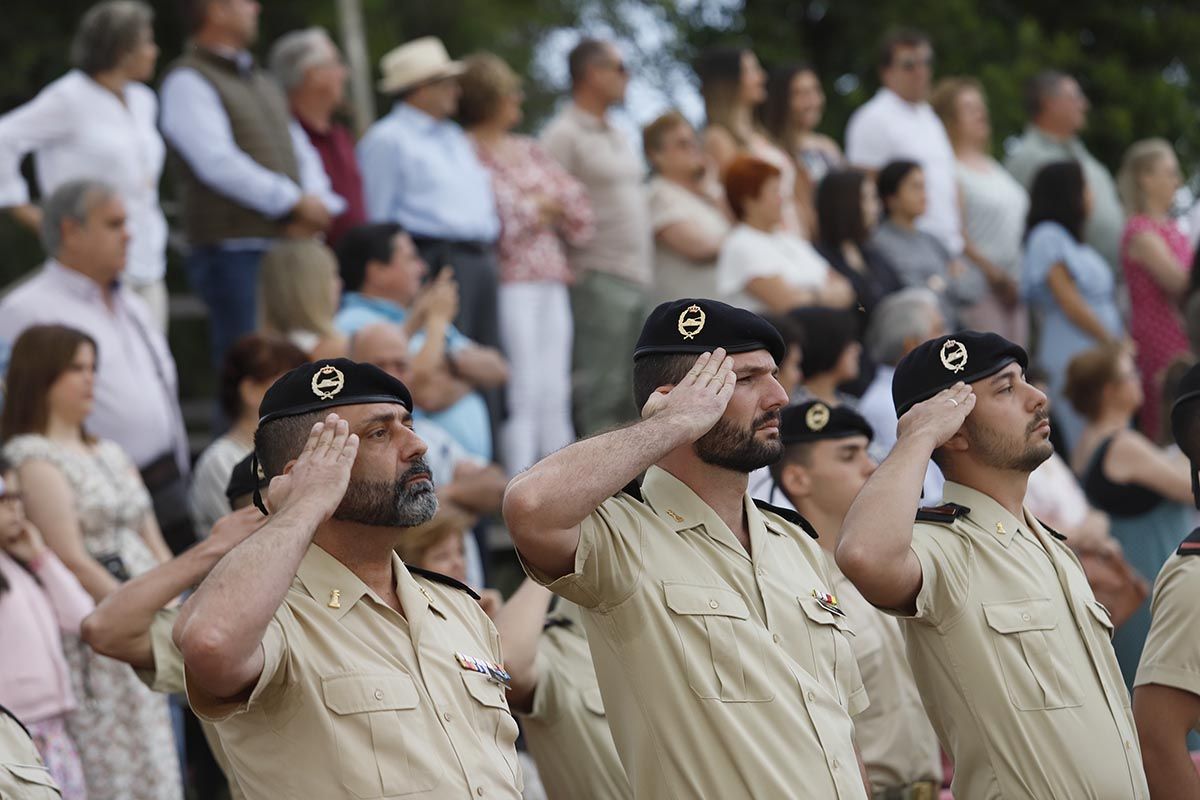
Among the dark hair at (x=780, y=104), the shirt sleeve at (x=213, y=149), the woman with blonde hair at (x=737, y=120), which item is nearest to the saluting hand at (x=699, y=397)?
the shirt sleeve at (x=213, y=149)

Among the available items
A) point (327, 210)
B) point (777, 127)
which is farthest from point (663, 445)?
point (777, 127)

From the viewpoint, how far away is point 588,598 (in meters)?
4.30

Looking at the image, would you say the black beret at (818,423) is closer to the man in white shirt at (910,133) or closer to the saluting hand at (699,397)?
the saluting hand at (699,397)

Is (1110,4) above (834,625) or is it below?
above

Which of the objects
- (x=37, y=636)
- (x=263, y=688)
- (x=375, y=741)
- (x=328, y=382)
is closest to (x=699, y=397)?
(x=328, y=382)

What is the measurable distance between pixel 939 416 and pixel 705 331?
0.65m

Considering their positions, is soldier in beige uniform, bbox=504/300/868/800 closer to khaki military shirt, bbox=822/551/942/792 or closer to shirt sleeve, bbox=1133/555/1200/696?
shirt sleeve, bbox=1133/555/1200/696

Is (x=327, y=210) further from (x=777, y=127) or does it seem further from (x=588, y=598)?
(x=588, y=598)

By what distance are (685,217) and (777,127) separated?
1.10m

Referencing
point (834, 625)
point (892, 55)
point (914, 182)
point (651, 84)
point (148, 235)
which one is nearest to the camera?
point (834, 625)

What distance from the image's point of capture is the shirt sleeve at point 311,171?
8.83 metres

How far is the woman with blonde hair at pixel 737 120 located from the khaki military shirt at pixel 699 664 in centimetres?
560

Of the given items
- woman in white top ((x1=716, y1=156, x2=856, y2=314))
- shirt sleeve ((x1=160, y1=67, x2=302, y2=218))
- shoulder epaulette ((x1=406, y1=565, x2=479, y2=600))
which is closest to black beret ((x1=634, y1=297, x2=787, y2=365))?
shoulder epaulette ((x1=406, y1=565, x2=479, y2=600))

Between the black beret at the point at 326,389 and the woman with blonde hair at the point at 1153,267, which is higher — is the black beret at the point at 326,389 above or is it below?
above
